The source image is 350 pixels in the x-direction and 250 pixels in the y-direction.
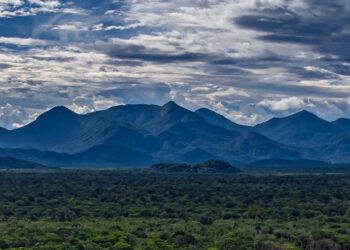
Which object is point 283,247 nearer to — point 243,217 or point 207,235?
point 207,235

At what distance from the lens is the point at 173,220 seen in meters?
88.8

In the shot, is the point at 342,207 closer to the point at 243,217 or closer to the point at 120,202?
the point at 243,217

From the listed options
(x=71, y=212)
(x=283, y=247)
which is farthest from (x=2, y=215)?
(x=283, y=247)

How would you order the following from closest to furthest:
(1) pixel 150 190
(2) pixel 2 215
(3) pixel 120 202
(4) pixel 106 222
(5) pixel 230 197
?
(4) pixel 106 222
(2) pixel 2 215
(3) pixel 120 202
(5) pixel 230 197
(1) pixel 150 190

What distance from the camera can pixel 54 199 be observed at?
11744 cm

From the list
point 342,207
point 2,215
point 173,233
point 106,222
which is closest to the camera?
point 173,233

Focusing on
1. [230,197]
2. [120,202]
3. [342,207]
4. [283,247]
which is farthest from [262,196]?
[283,247]

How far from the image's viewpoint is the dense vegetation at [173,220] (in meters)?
68.3

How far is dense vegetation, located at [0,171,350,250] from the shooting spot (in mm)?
68312

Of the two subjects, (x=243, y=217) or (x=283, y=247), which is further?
(x=243, y=217)

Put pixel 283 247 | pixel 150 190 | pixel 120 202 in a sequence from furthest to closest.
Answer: pixel 150 190, pixel 120 202, pixel 283 247

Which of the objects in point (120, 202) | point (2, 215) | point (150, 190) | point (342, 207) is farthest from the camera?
point (150, 190)

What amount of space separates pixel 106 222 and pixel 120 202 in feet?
98.4

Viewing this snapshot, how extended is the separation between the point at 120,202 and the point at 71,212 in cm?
2014
